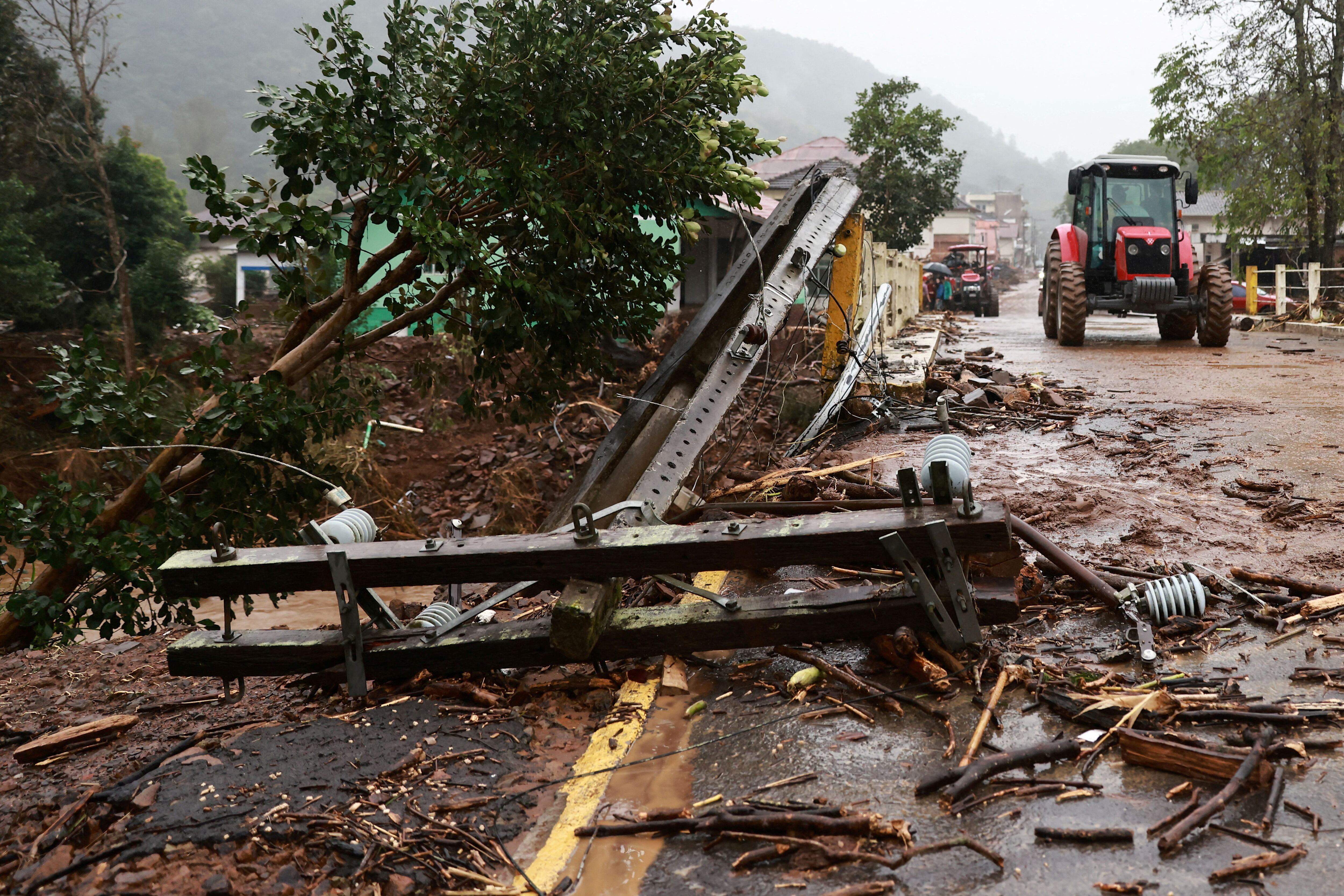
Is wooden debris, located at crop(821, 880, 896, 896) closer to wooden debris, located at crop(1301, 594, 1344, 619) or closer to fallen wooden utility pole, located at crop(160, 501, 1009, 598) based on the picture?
fallen wooden utility pole, located at crop(160, 501, 1009, 598)

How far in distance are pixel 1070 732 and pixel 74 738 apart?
4.27 metres

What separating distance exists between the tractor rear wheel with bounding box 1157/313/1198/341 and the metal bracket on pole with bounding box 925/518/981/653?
54.5 ft

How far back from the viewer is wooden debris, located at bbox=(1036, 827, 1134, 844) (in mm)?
2742

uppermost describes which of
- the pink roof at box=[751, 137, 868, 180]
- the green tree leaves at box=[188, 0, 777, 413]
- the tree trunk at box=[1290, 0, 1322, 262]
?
the pink roof at box=[751, 137, 868, 180]

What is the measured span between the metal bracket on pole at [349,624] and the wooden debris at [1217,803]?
2971 mm

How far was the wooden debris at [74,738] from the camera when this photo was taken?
4055 mm

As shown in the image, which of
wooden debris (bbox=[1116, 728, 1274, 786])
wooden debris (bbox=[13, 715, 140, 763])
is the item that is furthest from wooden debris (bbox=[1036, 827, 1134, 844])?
wooden debris (bbox=[13, 715, 140, 763])

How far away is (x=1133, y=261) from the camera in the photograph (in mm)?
17047

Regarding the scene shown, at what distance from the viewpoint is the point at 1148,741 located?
10.2 ft

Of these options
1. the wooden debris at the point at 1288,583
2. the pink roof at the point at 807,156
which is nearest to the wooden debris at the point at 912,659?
the wooden debris at the point at 1288,583

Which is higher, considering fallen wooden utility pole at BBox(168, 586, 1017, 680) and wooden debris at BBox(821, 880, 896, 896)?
fallen wooden utility pole at BBox(168, 586, 1017, 680)

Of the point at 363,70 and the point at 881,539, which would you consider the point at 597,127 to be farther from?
the point at 881,539

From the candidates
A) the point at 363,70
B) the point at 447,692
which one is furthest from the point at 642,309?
the point at 447,692

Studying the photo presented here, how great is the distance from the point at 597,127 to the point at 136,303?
19.6m
